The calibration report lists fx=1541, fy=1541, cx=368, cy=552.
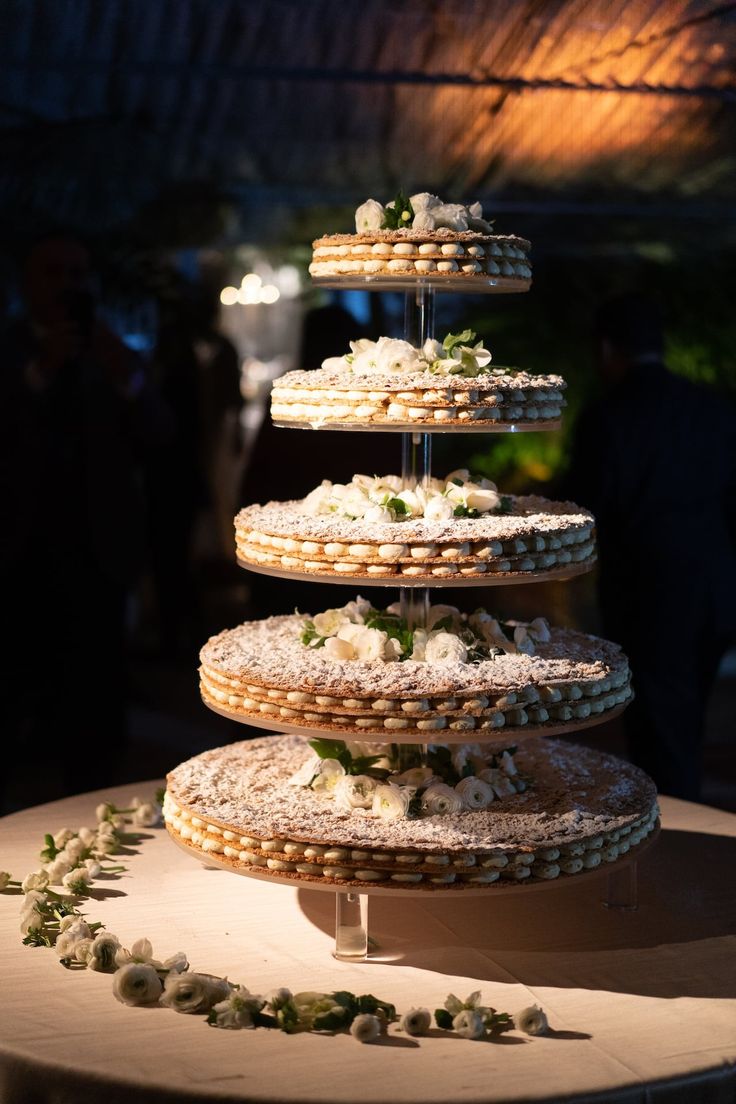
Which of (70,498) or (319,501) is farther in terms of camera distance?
(70,498)

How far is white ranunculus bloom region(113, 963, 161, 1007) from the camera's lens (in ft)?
7.97

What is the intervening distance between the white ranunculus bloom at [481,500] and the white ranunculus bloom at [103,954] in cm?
100

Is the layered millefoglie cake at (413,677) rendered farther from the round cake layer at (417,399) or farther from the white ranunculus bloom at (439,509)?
the round cake layer at (417,399)

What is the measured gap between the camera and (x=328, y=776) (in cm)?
287

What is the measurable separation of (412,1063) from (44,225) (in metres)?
4.53

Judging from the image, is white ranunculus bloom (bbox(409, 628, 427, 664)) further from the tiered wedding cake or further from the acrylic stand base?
the acrylic stand base

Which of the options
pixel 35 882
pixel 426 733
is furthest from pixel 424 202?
pixel 35 882

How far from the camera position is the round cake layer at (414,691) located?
2.55m

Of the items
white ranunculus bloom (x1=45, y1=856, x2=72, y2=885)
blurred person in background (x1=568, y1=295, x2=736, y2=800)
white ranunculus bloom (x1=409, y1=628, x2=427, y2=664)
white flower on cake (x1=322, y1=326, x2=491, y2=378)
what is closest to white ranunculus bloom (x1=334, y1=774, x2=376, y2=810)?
white ranunculus bloom (x1=409, y1=628, x2=427, y2=664)

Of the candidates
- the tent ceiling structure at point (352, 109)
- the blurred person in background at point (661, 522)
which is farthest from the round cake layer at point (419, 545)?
the tent ceiling structure at point (352, 109)

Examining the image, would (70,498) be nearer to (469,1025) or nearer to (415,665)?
(415,665)

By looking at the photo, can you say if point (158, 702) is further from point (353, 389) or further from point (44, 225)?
point (353, 389)

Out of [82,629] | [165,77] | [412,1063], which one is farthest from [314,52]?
[412,1063]

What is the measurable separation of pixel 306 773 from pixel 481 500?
614mm
